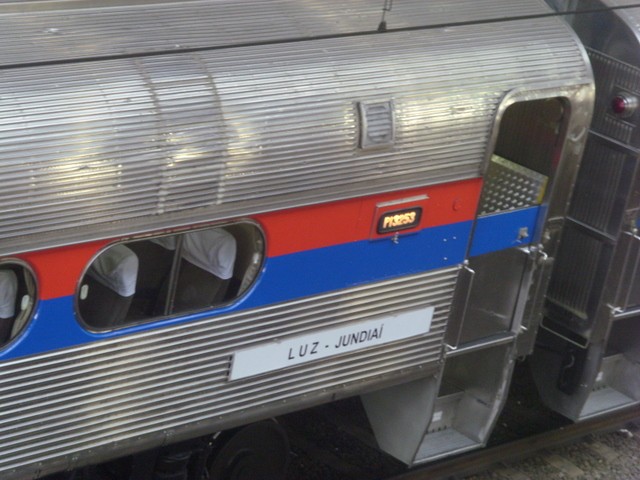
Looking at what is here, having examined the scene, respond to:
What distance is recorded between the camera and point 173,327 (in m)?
4.93

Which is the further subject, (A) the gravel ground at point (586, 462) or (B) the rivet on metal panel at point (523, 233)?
(A) the gravel ground at point (586, 462)

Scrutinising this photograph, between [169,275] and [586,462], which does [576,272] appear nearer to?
[586,462]

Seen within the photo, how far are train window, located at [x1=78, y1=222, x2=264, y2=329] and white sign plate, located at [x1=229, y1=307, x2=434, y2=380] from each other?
0.30 metres

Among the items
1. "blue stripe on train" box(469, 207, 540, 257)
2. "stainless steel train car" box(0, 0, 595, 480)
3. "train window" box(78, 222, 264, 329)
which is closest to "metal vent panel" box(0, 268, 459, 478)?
"stainless steel train car" box(0, 0, 595, 480)

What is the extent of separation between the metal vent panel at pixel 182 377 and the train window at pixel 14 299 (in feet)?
0.44

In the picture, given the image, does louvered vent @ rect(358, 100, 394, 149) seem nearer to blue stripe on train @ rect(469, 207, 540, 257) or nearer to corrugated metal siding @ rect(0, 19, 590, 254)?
corrugated metal siding @ rect(0, 19, 590, 254)

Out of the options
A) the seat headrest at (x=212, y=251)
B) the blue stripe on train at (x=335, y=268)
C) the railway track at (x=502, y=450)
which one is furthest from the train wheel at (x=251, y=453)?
the seat headrest at (x=212, y=251)

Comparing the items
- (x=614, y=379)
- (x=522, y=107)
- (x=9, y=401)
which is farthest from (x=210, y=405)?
(x=614, y=379)

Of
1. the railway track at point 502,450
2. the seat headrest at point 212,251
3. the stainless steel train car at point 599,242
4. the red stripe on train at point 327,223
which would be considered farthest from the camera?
the railway track at point 502,450

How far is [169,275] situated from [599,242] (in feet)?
9.36

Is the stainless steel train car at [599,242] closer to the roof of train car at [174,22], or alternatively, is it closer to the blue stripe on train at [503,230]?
the blue stripe on train at [503,230]

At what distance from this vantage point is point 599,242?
6793mm

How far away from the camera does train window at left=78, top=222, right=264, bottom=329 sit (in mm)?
4816

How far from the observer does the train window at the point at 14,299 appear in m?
4.44
